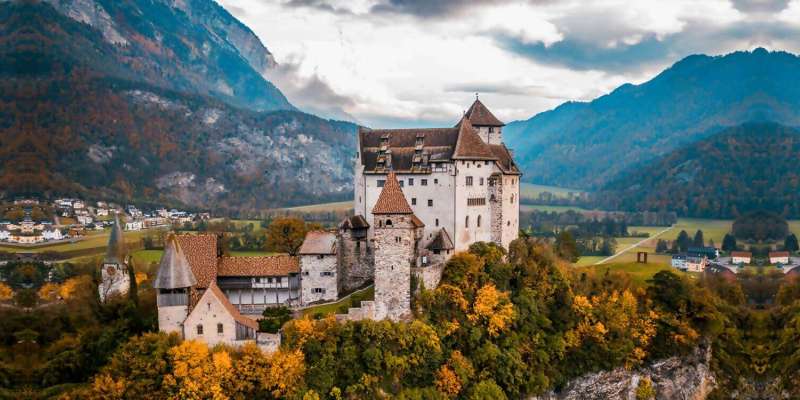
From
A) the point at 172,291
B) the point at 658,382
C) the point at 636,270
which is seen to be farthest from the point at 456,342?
the point at 636,270

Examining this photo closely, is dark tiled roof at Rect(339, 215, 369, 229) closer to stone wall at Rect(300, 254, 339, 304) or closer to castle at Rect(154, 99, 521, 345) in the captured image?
castle at Rect(154, 99, 521, 345)

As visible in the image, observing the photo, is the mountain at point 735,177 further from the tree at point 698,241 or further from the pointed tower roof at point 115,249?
the pointed tower roof at point 115,249

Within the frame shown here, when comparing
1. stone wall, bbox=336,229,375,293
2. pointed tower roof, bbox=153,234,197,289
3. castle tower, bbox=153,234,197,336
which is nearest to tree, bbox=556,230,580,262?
stone wall, bbox=336,229,375,293

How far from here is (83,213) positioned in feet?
365

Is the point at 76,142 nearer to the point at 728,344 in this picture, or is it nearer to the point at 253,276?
the point at 253,276

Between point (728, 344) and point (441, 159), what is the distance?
39.8 m

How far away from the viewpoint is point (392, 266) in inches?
2025

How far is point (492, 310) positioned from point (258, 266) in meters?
21.4

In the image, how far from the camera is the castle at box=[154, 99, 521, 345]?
47062mm

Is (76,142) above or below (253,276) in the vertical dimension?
above

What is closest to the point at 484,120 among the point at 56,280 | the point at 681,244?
the point at 56,280

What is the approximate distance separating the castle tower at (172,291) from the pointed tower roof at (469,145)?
26.9m

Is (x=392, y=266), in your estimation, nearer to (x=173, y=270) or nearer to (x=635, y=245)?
(x=173, y=270)

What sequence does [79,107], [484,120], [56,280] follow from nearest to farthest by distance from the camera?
[484,120] < [56,280] < [79,107]
